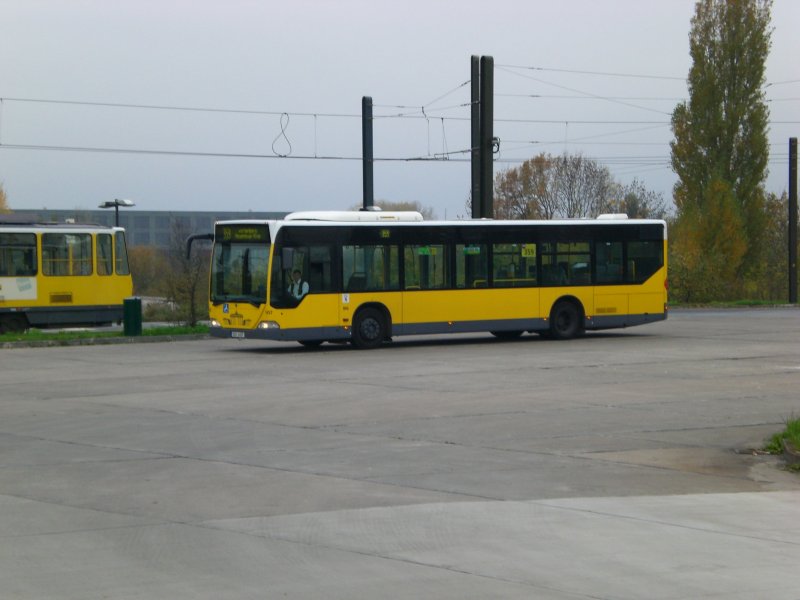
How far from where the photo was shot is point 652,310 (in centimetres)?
3141

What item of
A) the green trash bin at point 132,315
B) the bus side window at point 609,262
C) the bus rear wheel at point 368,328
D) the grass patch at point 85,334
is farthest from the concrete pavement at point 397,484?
the green trash bin at point 132,315

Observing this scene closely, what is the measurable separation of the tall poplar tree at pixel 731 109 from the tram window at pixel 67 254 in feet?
114

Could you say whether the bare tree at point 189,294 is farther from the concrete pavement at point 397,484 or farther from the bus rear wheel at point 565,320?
the concrete pavement at point 397,484

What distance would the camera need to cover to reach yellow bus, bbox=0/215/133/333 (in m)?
34.2

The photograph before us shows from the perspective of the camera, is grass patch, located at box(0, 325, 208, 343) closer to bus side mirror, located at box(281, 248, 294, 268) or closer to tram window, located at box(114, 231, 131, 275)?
tram window, located at box(114, 231, 131, 275)

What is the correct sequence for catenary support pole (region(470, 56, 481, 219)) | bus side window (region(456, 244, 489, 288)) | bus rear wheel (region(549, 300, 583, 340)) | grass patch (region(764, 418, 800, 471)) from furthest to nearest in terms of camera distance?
catenary support pole (region(470, 56, 481, 219)) < bus rear wheel (region(549, 300, 583, 340)) < bus side window (region(456, 244, 489, 288)) < grass patch (region(764, 418, 800, 471))

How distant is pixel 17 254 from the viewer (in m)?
34.3

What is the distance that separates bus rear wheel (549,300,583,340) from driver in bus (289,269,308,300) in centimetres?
685

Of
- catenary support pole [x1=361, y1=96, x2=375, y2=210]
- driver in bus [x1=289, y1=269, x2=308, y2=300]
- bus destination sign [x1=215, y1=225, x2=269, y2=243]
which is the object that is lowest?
driver in bus [x1=289, y1=269, x2=308, y2=300]

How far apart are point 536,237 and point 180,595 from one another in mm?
23710

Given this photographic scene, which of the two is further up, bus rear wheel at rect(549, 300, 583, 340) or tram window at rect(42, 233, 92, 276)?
tram window at rect(42, 233, 92, 276)

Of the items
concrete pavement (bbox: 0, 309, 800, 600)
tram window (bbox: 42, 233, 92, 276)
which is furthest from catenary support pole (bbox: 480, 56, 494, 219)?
concrete pavement (bbox: 0, 309, 800, 600)

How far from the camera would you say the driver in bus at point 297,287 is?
87.5 ft

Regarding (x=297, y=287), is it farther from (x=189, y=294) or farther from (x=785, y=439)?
(x=785, y=439)
